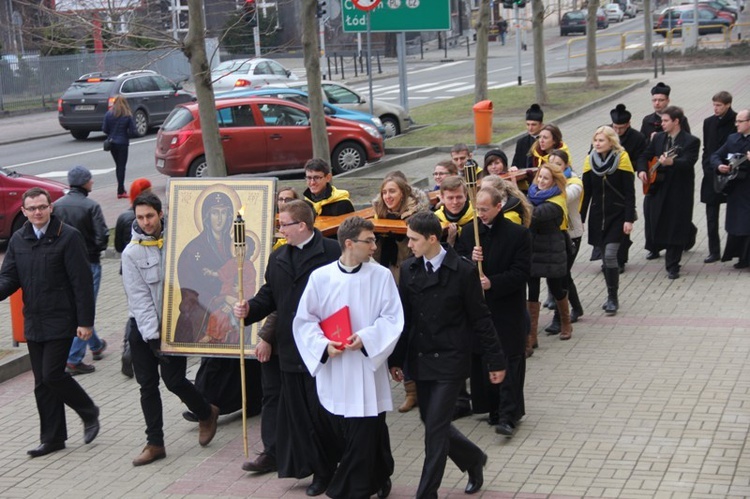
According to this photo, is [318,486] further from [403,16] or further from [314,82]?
[403,16]

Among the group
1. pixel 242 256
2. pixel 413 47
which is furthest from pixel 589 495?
pixel 413 47

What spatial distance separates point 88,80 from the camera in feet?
111

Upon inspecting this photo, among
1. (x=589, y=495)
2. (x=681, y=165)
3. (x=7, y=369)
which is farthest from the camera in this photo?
(x=681, y=165)

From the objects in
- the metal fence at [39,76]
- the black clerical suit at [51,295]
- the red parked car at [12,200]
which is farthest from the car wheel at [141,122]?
the black clerical suit at [51,295]

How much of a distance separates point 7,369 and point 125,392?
4.78 feet

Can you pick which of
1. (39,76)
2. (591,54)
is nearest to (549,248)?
(591,54)

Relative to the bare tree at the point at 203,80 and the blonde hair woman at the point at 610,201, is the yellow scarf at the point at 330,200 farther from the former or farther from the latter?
the bare tree at the point at 203,80

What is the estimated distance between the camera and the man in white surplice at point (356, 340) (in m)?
6.73

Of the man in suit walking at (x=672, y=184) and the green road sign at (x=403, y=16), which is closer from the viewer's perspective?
the man in suit walking at (x=672, y=184)

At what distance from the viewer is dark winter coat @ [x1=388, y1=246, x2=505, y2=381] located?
6926 millimetres

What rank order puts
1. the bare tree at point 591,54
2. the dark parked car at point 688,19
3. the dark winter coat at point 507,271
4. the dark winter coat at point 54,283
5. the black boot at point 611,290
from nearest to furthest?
the dark winter coat at point 507,271 → the dark winter coat at point 54,283 → the black boot at point 611,290 → the bare tree at point 591,54 → the dark parked car at point 688,19

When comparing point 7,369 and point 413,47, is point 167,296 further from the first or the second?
point 413,47

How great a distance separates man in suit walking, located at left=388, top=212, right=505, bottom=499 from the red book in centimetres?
49

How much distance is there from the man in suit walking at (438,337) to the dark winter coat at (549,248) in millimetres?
3128
